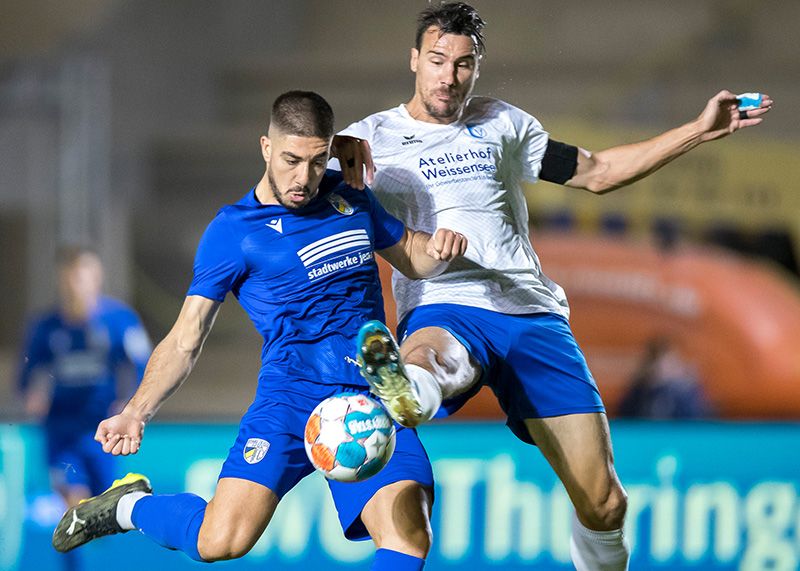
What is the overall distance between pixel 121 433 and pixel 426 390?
92 cm

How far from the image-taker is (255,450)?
3.64 metres

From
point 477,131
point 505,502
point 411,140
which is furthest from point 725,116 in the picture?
point 505,502

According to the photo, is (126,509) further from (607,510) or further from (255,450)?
(607,510)

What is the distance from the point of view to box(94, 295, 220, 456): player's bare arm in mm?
3637

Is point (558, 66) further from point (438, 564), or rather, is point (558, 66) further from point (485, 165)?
point (485, 165)

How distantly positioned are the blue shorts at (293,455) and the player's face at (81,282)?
11.2 ft

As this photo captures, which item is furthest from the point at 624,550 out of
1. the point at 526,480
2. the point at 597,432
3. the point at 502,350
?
the point at 526,480

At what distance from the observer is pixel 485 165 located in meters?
3.99

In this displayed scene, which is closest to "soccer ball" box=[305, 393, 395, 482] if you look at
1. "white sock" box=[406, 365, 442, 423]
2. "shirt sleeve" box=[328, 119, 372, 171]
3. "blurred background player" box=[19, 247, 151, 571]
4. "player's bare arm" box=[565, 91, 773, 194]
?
"white sock" box=[406, 365, 442, 423]

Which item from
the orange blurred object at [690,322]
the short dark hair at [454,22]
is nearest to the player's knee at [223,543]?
the short dark hair at [454,22]

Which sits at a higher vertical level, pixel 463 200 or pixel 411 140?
pixel 411 140

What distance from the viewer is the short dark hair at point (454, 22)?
387 centimetres

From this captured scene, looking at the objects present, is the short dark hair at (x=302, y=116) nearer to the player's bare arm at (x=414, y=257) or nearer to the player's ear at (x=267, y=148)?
the player's ear at (x=267, y=148)

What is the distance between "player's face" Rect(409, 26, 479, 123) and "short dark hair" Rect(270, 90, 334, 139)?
A: 1.43 feet
